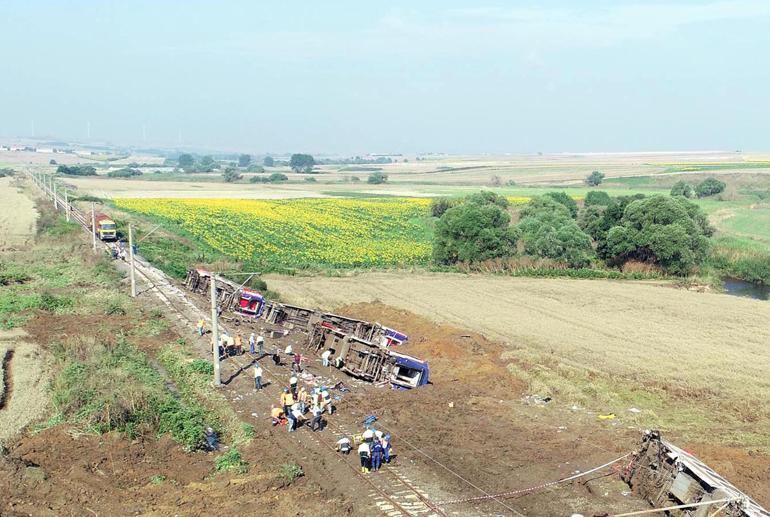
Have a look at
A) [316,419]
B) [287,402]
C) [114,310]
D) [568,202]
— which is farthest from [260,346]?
[568,202]

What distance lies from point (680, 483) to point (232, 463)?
12256mm

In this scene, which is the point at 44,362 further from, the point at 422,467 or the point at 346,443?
the point at 422,467

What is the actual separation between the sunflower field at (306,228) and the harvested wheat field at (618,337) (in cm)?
797

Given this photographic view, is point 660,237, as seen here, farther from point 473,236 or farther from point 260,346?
point 260,346

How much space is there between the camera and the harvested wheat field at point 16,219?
64688 mm

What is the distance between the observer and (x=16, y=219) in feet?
261

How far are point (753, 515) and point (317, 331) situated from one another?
2041cm

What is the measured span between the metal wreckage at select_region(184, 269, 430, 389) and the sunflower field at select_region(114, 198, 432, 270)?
15546mm

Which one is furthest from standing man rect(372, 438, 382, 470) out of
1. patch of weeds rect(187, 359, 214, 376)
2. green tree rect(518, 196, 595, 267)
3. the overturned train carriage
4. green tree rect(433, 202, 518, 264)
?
green tree rect(518, 196, 595, 267)

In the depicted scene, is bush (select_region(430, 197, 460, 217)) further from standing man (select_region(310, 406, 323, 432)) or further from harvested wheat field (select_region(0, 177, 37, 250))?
standing man (select_region(310, 406, 323, 432))

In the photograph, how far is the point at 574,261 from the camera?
56.6 m

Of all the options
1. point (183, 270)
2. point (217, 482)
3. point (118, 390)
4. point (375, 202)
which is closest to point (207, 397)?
point (118, 390)

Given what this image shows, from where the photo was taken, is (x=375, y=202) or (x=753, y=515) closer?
(x=753, y=515)

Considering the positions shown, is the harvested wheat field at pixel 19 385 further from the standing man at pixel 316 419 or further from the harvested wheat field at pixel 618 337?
the harvested wheat field at pixel 618 337
